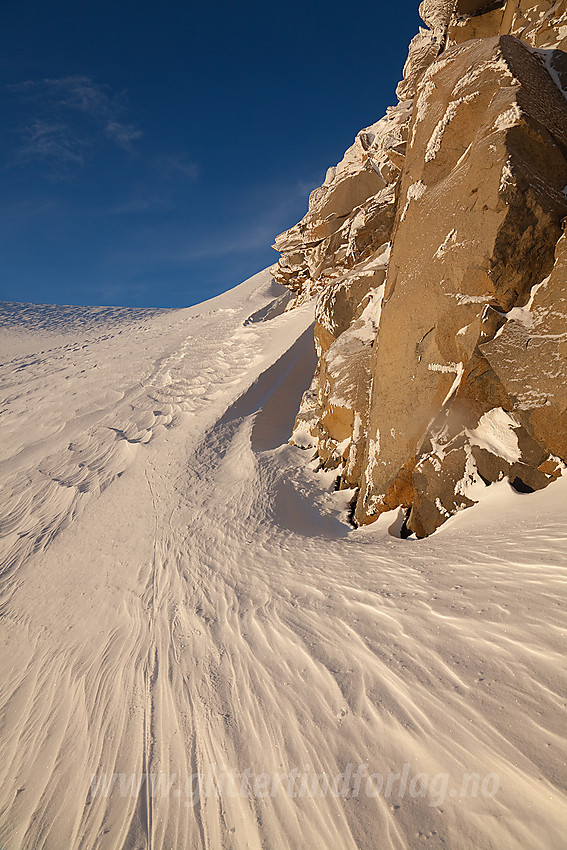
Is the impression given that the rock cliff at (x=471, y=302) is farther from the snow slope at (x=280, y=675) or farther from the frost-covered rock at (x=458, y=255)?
the snow slope at (x=280, y=675)

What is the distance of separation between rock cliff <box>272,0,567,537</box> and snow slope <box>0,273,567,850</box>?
2.02ft

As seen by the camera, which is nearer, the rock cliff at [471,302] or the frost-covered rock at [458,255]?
the rock cliff at [471,302]

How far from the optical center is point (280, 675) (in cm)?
289

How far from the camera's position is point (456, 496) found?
4.56 meters

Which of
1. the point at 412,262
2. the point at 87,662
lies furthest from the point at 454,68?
the point at 87,662

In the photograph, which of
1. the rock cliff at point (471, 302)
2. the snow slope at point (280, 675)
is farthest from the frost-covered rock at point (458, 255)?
the snow slope at point (280, 675)

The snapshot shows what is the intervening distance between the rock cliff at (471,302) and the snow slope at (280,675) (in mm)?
617

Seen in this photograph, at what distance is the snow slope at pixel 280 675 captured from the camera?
189 cm

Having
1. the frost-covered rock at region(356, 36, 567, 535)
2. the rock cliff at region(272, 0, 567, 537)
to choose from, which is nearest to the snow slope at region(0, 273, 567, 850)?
the rock cliff at region(272, 0, 567, 537)

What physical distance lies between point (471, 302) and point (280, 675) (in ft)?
14.8

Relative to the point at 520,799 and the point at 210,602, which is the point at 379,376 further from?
the point at 520,799

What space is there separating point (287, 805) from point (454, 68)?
8515 millimetres

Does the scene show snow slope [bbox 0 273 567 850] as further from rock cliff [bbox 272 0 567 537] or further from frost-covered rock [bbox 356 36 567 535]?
frost-covered rock [bbox 356 36 567 535]

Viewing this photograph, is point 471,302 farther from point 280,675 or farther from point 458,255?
point 280,675
